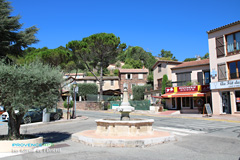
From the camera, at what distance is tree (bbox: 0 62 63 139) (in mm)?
7258

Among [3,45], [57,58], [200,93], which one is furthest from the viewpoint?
[57,58]

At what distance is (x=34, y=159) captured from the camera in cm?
632

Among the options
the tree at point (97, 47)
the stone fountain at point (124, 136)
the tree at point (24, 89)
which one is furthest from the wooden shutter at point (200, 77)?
the tree at point (24, 89)

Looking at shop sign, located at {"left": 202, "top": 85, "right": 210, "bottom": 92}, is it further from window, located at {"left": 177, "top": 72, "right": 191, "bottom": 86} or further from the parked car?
the parked car

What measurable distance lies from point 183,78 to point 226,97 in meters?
8.41

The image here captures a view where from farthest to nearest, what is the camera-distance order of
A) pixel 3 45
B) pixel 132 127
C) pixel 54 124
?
1. pixel 3 45
2. pixel 54 124
3. pixel 132 127

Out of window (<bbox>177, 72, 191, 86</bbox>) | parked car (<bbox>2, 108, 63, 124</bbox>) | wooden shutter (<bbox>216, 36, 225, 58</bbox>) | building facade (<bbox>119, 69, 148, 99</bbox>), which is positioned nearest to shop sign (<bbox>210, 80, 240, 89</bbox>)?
wooden shutter (<bbox>216, 36, 225, 58</bbox>)

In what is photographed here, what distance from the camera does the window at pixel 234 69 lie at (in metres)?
21.0

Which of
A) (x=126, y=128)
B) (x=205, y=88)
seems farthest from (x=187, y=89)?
(x=126, y=128)

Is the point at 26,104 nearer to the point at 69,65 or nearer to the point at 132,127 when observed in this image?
the point at 132,127

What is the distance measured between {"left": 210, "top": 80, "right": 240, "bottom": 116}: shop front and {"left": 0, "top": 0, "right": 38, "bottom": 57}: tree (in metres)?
19.2

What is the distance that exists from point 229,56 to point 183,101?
891 cm

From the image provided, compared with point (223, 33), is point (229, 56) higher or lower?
lower

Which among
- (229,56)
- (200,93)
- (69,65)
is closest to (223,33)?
(229,56)
